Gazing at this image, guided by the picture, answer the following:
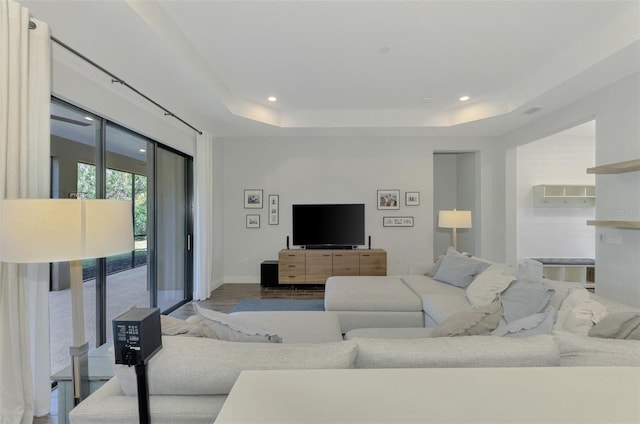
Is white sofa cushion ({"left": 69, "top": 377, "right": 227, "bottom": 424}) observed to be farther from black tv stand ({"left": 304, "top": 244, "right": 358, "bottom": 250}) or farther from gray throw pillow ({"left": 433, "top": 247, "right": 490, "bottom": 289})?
black tv stand ({"left": 304, "top": 244, "right": 358, "bottom": 250})

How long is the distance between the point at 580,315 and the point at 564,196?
15.7 ft

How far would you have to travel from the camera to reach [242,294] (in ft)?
15.5

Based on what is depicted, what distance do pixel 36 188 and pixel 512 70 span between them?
4.50m

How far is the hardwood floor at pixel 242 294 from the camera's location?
412cm

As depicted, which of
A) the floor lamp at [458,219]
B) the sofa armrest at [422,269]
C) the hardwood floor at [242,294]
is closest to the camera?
the sofa armrest at [422,269]

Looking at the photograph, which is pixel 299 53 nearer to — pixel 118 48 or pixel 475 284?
pixel 118 48

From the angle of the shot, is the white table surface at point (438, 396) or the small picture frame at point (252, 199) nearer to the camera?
the white table surface at point (438, 396)

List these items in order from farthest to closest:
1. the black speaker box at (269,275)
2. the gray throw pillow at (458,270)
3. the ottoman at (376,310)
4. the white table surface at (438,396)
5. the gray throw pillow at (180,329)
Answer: the black speaker box at (269,275) < the gray throw pillow at (458,270) < the ottoman at (376,310) < the gray throw pillow at (180,329) < the white table surface at (438,396)

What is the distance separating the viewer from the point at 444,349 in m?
1.17

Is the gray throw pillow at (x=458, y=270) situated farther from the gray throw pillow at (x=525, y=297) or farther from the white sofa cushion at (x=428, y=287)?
the gray throw pillow at (x=525, y=297)

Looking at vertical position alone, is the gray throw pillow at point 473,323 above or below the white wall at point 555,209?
below

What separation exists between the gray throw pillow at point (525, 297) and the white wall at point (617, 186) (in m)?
1.60

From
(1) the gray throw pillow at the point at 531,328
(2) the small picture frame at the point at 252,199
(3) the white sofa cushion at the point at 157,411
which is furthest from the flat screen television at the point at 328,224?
(3) the white sofa cushion at the point at 157,411

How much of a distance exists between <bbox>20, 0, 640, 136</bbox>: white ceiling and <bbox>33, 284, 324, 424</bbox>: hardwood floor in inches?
106
